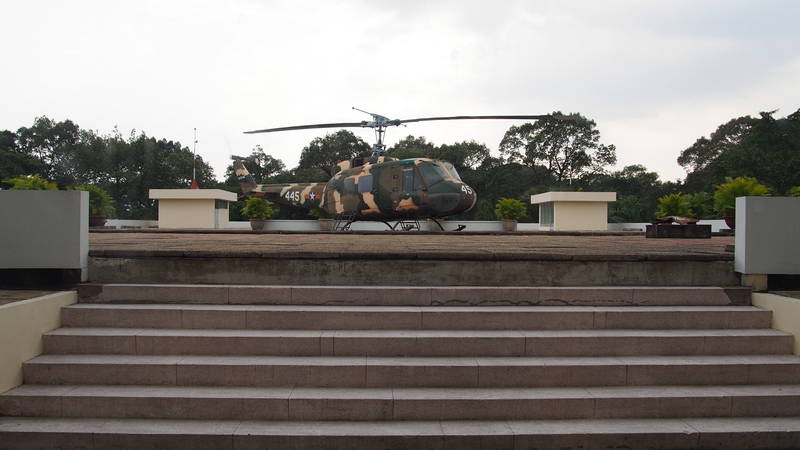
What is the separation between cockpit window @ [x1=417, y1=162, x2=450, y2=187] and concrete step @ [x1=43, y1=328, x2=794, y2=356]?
8801mm

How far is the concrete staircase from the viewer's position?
9.34ft

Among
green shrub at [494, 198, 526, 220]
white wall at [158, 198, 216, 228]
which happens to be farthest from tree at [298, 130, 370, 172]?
green shrub at [494, 198, 526, 220]

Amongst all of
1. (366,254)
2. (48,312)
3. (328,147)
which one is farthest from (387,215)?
(328,147)

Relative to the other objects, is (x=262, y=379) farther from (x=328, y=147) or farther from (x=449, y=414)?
(x=328, y=147)

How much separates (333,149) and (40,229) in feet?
129

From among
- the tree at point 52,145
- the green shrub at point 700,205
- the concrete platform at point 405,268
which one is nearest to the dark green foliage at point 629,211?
the green shrub at point 700,205

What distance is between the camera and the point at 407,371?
10.6 feet

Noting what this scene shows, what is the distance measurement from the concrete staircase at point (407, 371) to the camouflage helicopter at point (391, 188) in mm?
7722

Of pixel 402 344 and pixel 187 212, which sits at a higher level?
pixel 187 212

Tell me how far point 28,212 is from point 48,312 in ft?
2.70

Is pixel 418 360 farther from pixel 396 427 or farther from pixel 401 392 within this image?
pixel 396 427

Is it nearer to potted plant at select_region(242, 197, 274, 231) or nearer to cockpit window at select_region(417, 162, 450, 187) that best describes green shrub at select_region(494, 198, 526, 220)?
cockpit window at select_region(417, 162, 450, 187)

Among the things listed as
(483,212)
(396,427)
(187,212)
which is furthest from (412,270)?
(483,212)

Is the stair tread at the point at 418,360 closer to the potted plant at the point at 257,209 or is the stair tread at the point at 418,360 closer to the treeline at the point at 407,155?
the potted plant at the point at 257,209
